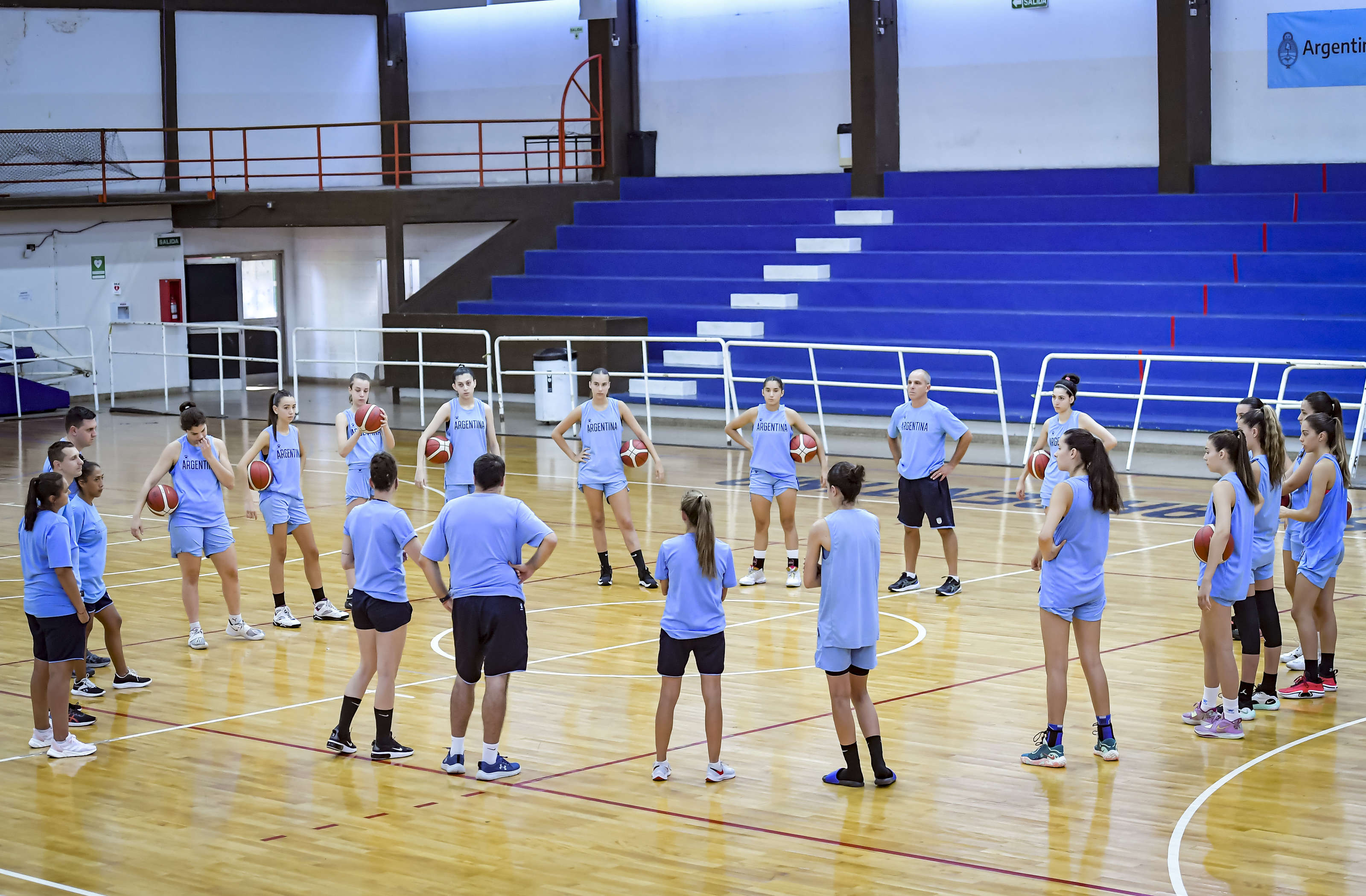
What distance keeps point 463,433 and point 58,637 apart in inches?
173

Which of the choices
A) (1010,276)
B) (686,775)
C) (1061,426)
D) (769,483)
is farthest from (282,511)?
(1010,276)

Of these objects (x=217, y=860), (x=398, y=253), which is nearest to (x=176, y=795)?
(x=217, y=860)

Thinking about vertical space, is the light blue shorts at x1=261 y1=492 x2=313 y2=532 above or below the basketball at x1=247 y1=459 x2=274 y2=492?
below

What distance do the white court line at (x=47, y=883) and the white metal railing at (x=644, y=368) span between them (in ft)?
42.1

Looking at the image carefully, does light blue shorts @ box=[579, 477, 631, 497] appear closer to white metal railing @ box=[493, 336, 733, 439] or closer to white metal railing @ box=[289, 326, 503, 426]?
white metal railing @ box=[289, 326, 503, 426]

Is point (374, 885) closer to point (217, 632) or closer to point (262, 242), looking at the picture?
point (217, 632)

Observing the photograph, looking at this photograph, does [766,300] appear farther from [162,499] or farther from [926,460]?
[162,499]

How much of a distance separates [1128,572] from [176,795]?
25.4ft

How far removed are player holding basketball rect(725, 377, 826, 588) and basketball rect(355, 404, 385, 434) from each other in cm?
262

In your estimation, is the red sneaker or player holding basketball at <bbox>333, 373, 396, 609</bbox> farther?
player holding basketball at <bbox>333, 373, 396, 609</bbox>

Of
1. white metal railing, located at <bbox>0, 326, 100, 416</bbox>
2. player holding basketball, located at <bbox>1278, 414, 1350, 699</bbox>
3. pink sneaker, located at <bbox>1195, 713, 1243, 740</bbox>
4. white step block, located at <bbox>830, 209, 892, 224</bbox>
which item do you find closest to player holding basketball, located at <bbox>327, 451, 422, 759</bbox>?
pink sneaker, located at <bbox>1195, 713, 1243, 740</bbox>

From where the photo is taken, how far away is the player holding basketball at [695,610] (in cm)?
744

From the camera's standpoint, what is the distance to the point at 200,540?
10430 millimetres

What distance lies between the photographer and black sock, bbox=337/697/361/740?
8.08 meters
